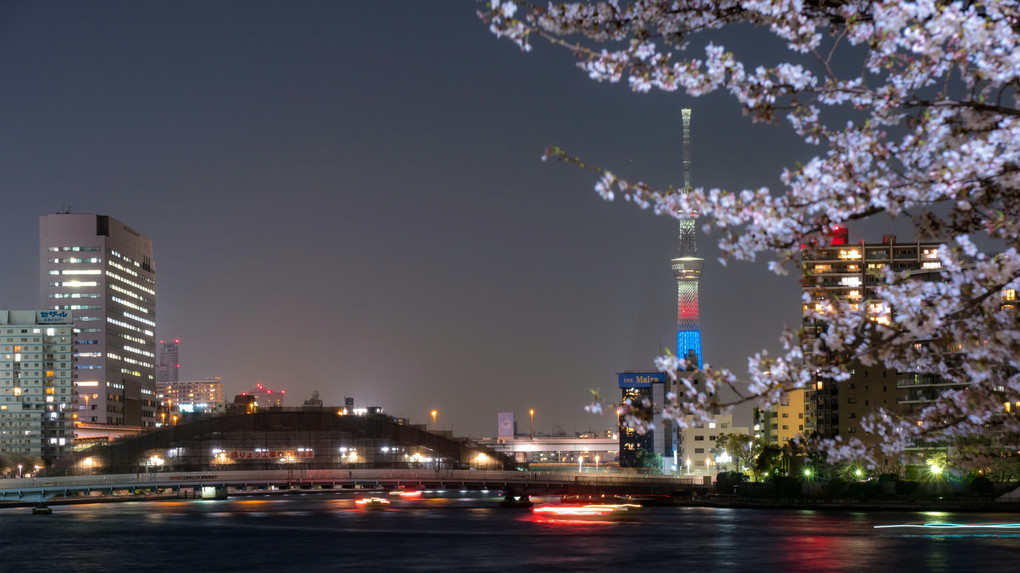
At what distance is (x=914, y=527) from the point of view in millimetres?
73125

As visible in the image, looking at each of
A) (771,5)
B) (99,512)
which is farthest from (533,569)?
(99,512)

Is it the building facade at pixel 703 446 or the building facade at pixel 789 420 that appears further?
the building facade at pixel 703 446

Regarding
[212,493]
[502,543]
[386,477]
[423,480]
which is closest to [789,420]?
[423,480]

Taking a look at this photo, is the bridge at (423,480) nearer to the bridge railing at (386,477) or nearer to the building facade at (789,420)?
the bridge railing at (386,477)

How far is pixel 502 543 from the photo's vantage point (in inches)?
2643

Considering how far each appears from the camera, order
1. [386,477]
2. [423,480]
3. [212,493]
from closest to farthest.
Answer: [423,480] → [386,477] → [212,493]

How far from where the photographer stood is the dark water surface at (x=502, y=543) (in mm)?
54375

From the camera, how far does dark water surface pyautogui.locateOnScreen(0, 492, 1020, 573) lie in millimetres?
54375

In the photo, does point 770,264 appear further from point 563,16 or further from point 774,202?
point 563,16

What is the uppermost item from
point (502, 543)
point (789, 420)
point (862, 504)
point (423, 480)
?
point (789, 420)

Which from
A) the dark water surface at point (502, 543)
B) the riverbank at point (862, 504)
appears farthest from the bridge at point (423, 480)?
the dark water surface at point (502, 543)

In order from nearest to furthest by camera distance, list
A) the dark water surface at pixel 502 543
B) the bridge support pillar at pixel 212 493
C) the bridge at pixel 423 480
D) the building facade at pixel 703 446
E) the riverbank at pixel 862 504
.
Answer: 1. the dark water surface at pixel 502 543
2. the riverbank at pixel 862 504
3. the bridge at pixel 423 480
4. the bridge support pillar at pixel 212 493
5. the building facade at pixel 703 446

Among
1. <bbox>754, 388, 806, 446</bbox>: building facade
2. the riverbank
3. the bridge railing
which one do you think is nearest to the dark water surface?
the riverbank

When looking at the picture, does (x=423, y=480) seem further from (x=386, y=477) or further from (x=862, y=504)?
(x=862, y=504)
